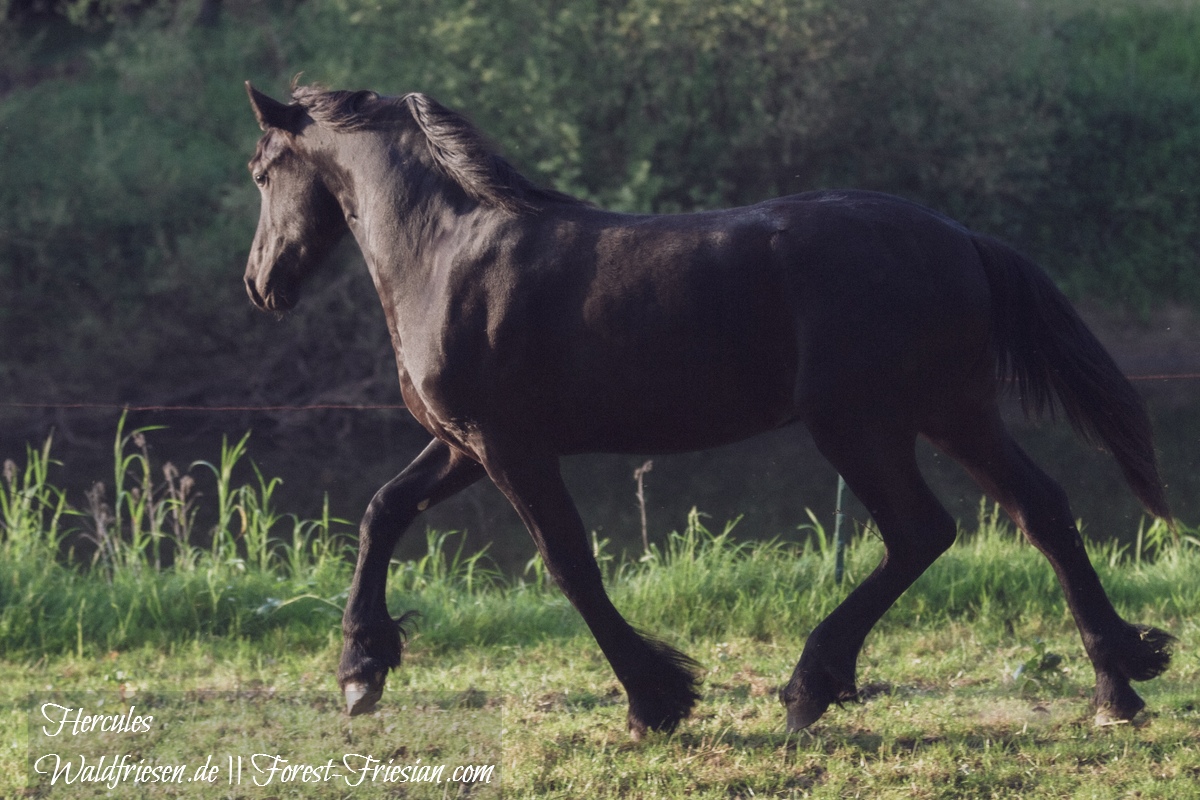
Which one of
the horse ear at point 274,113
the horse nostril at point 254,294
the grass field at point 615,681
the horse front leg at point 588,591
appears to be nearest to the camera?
the grass field at point 615,681

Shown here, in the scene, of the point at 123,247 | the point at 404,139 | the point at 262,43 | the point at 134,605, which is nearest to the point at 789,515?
the point at 134,605

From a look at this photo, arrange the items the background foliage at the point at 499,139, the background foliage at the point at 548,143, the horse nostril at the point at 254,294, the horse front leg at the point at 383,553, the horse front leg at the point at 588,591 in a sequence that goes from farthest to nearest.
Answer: the background foliage at the point at 548,143 → the background foliage at the point at 499,139 → the horse nostril at the point at 254,294 → the horse front leg at the point at 383,553 → the horse front leg at the point at 588,591

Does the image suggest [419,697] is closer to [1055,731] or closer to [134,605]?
[134,605]

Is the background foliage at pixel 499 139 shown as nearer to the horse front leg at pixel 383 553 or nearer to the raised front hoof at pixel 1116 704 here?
the horse front leg at pixel 383 553

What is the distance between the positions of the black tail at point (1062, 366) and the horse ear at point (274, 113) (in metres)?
2.32

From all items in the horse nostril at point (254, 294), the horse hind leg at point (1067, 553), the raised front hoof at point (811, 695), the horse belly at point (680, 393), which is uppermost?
the horse nostril at point (254, 294)

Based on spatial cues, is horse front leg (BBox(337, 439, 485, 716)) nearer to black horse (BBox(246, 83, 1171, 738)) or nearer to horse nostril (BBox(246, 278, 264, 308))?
black horse (BBox(246, 83, 1171, 738))

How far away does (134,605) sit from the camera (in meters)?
5.59

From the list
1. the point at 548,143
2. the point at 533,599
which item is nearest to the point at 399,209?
the point at 533,599

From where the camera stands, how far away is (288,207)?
14.7ft

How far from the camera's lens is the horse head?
443 cm

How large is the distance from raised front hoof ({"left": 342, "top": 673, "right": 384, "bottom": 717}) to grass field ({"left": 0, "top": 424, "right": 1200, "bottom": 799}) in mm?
104

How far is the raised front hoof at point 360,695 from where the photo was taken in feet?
13.3

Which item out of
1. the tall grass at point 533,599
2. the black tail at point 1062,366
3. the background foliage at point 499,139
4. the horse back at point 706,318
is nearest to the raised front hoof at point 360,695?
the horse back at point 706,318
